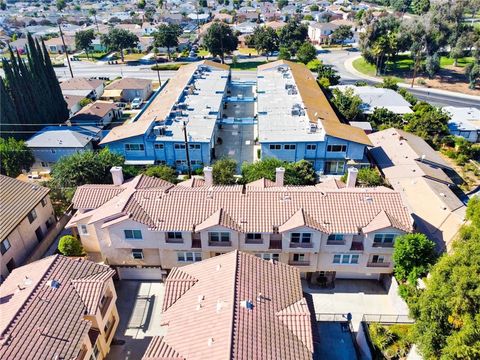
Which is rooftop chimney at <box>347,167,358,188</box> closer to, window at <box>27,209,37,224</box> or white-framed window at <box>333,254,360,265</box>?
white-framed window at <box>333,254,360,265</box>

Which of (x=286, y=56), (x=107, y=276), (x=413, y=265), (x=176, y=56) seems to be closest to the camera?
(x=107, y=276)

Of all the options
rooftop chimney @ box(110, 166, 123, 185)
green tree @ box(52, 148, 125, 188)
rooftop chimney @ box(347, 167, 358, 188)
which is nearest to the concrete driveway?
rooftop chimney @ box(110, 166, 123, 185)

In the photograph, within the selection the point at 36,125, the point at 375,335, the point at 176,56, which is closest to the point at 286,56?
the point at 176,56

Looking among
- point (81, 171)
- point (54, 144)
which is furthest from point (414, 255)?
Answer: point (54, 144)

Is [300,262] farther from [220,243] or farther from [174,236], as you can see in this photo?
[174,236]

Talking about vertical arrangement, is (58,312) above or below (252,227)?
below

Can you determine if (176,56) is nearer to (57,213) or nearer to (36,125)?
(36,125)
